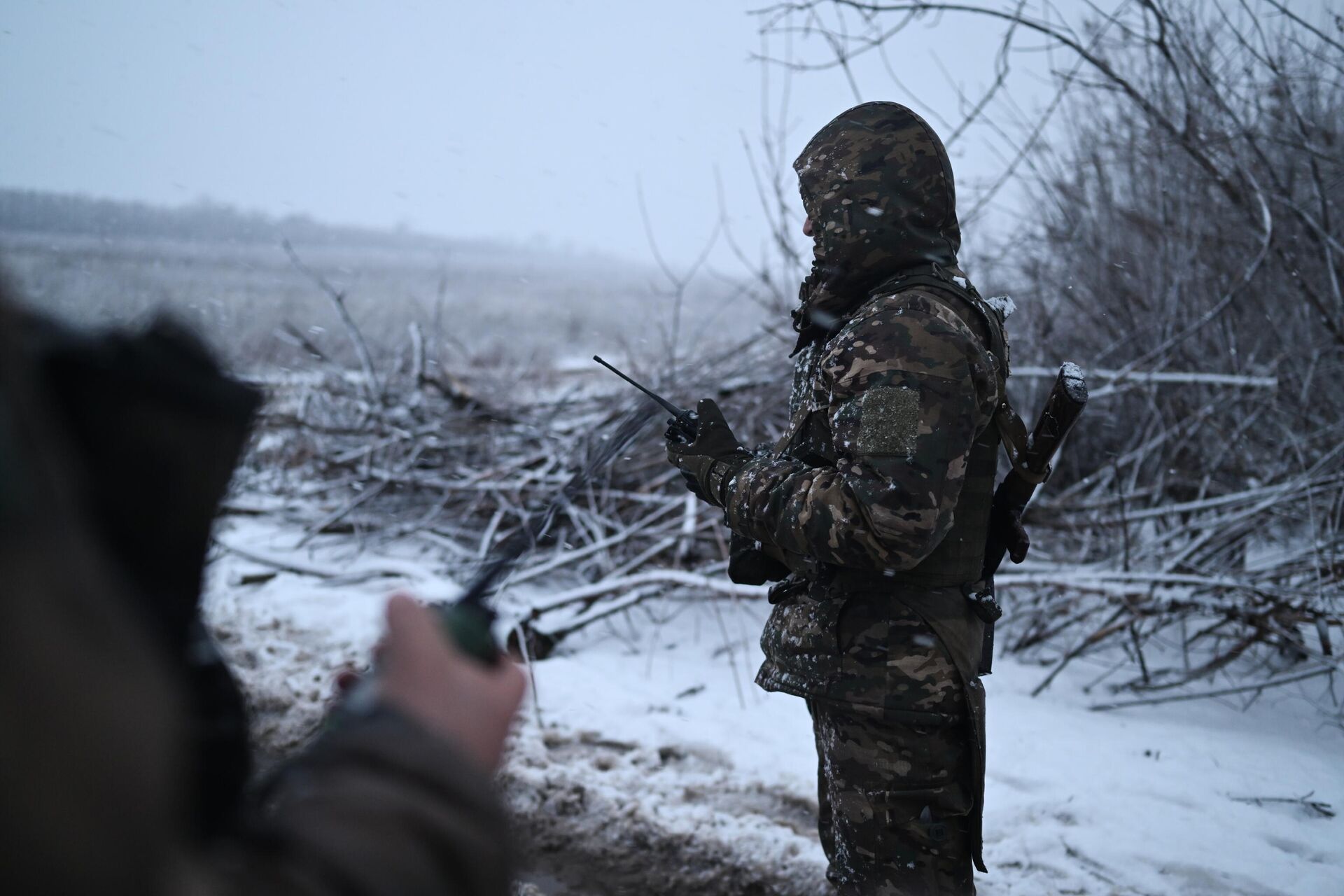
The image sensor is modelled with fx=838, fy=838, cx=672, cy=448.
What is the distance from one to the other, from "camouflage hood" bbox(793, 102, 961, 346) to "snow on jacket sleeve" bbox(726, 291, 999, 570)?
0.20 meters

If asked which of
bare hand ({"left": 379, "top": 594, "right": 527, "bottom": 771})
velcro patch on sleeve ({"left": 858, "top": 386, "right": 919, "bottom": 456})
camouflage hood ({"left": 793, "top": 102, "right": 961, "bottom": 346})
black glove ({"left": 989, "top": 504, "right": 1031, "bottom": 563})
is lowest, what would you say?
bare hand ({"left": 379, "top": 594, "right": 527, "bottom": 771})

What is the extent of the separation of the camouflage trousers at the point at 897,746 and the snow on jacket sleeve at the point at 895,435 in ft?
0.76

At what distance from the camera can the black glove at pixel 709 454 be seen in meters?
2.17

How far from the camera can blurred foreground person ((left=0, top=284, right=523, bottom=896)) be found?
50 cm

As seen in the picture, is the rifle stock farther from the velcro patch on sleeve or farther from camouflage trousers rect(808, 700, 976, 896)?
the velcro patch on sleeve

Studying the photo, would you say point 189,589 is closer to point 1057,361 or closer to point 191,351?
point 191,351

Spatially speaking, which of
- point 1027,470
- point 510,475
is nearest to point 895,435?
point 1027,470

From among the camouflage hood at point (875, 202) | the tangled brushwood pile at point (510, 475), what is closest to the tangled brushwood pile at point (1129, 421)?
the tangled brushwood pile at point (510, 475)

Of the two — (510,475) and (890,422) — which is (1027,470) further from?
(510,475)

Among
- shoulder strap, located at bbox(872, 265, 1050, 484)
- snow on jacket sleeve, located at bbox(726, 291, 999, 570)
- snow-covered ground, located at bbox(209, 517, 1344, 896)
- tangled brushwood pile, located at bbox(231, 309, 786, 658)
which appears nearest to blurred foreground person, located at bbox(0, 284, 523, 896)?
snow on jacket sleeve, located at bbox(726, 291, 999, 570)

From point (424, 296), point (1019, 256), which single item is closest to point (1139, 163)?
point (1019, 256)

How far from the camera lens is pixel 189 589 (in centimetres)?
68

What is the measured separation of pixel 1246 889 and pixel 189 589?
11.5 ft

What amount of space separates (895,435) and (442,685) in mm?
1267
